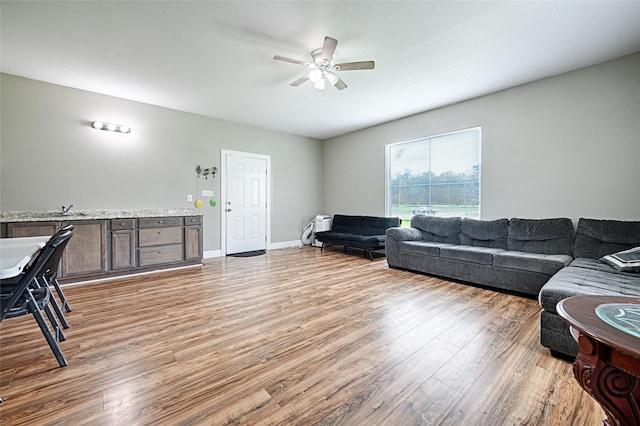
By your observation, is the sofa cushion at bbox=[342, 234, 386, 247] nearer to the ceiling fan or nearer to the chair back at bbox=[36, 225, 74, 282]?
the ceiling fan

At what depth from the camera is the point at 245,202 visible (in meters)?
6.01

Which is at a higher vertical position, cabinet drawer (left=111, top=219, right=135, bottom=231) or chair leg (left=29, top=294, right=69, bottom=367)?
cabinet drawer (left=111, top=219, right=135, bottom=231)

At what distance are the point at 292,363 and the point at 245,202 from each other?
458 cm

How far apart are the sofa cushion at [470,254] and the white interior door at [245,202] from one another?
3.90 metres

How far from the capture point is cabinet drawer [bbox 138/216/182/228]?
4.20 m

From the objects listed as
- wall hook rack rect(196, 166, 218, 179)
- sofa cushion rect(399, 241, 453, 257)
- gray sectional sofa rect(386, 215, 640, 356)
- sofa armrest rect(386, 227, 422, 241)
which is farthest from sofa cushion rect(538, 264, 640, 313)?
wall hook rack rect(196, 166, 218, 179)

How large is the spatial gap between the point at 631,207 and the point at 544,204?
0.80m

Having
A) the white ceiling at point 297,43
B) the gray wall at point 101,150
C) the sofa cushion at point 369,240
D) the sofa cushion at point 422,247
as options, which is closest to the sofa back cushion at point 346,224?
the sofa cushion at point 369,240

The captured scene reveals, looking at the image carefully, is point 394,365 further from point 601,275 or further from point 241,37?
point 241,37

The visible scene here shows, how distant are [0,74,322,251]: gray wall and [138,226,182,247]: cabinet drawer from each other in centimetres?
71

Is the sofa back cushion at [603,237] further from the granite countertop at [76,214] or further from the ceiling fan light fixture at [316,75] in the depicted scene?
the granite countertop at [76,214]

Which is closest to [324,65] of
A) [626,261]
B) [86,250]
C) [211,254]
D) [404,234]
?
[404,234]

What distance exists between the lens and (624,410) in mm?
965

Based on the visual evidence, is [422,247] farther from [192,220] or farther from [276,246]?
[192,220]
